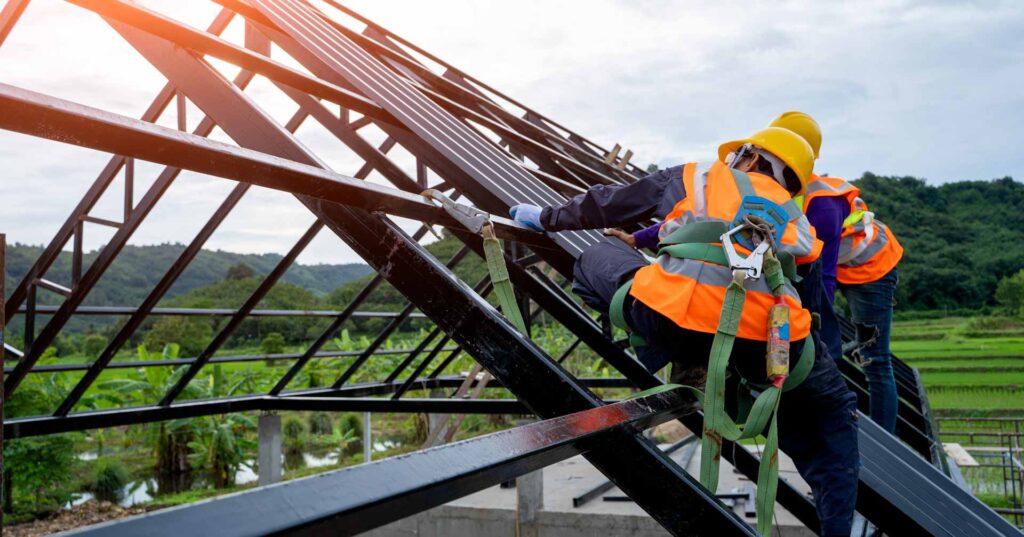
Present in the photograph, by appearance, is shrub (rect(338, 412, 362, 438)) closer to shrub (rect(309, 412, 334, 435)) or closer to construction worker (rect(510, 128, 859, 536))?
shrub (rect(309, 412, 334, 435))

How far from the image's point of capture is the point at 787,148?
242cm

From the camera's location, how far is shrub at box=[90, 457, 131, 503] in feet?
73.4

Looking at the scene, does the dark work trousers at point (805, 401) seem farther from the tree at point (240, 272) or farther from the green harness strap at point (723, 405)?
the tree at point (240, 272)

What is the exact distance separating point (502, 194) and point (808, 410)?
124 cm

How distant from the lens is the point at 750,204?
218cm

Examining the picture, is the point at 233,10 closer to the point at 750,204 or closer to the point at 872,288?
the point at 750,204

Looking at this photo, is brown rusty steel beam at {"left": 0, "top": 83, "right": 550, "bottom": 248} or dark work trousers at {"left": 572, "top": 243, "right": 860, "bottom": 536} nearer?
brown rusty steel beam at {"left": 0, "top": 83, "right": 550, "bottom": 248}

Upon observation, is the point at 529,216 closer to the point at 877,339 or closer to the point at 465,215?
the point at 465,215

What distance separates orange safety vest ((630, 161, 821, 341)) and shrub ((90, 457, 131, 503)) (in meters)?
23.6

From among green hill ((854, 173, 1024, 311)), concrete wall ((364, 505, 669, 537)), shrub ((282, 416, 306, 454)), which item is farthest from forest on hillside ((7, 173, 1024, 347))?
concrete wall ((364, 505, 669, 537))

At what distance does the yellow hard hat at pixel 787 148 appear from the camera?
2.41 metres

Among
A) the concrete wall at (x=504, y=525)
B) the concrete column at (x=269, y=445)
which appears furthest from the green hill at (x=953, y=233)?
the concrete column at (x=269, y=445)

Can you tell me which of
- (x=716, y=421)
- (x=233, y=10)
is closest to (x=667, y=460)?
(x=716, y=421)

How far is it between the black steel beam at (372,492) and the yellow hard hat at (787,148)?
131 cm
